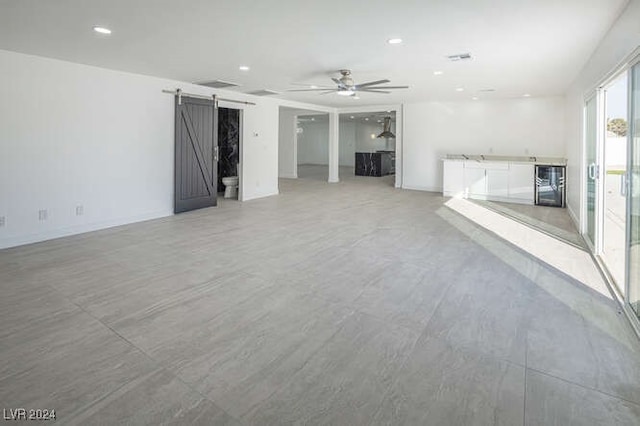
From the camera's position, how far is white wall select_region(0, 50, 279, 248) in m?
5.07

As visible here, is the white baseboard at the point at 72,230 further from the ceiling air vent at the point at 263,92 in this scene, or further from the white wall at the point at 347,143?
the white wall at the point at 347,143

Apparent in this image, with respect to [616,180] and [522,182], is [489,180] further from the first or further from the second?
[616,180]

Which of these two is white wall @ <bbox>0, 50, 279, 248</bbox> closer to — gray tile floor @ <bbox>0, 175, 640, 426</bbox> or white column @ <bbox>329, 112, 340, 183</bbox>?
Answer: gray tile floor @ <bbox>0, 175, 640, 426</bbox>

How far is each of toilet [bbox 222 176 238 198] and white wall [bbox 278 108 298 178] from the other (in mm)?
4994

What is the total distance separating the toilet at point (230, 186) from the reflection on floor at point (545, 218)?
597 cm

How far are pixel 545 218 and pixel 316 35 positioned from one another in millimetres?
5478

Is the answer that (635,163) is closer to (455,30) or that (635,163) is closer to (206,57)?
(455,30)

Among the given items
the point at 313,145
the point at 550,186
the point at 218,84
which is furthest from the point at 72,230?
the point at 313,145

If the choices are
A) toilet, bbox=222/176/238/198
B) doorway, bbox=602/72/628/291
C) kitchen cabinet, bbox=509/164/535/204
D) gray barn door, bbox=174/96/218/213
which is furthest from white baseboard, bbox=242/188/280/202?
doorway, bbox=602/72/628/291

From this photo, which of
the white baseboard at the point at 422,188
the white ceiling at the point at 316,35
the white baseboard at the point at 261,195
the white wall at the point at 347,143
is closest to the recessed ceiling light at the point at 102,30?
the white ceiling at the point at 316,35

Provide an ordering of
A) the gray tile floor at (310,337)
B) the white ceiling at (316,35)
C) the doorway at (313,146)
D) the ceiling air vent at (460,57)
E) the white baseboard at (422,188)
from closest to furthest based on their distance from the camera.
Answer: the gray tile floor at (310,337) < the white ceiling at (316,35) < the ceiling air vent at (460,57) < the white baseboard at (422,188) < the doorway at (313,146)

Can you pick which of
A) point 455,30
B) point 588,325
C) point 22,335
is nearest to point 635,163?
point 588,325

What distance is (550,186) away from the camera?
27.3 ft

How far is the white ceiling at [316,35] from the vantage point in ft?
11.2
